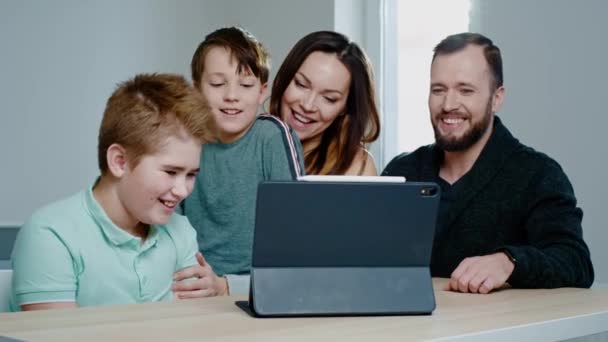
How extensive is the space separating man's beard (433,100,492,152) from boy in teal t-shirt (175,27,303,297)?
15.0 inches

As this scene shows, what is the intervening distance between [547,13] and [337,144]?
110 cm

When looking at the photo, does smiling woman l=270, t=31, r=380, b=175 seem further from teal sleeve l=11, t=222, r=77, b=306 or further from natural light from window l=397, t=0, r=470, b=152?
natural light from window l=397, t=0, r=470, b=152

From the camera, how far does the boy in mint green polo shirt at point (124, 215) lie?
161 centimetres

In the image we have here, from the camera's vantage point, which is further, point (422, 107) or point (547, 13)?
point (422, 107)

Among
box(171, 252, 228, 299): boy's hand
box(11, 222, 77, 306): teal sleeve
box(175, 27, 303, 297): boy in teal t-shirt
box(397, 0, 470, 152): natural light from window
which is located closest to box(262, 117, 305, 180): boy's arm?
box(175, 27, 303, 297): boy in teal t-shirt

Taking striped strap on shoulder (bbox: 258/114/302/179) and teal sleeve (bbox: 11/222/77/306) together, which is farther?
striped strap on shoulder (bbox: 258/114/302/179)

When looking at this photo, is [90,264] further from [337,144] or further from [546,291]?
[337,144]

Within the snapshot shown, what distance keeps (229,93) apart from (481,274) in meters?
0.85

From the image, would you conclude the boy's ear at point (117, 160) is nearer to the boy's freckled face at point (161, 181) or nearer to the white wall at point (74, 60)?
the boy's freckled face at point (161, 181)

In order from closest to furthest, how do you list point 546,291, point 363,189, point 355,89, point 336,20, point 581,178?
point 363,189
point 546,291
point 355,89
point 581,178
point 336,20

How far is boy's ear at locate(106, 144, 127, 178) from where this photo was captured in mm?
1741

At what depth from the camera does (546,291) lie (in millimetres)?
1846

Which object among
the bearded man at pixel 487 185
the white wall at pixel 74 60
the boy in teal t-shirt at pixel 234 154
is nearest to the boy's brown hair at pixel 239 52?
the boy in teal t-shirt at pixel 234 154

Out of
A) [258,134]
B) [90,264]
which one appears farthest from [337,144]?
[90,264]
